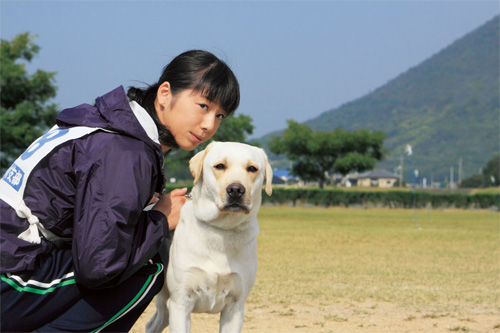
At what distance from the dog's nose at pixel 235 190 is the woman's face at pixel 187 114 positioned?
32cm

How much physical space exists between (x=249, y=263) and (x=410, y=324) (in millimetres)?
3155

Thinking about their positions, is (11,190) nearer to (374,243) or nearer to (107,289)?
(107,289)

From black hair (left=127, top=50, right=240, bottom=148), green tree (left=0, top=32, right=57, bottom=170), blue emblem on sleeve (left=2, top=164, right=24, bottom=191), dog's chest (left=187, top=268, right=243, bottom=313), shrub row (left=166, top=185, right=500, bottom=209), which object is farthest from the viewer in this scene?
shrub row (left=166, top=185, right=500, bottom=209)

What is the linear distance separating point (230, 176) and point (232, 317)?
921 millimetres

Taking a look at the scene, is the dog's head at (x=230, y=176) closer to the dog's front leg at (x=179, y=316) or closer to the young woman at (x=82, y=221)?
the young woman at (x=82, y=221)

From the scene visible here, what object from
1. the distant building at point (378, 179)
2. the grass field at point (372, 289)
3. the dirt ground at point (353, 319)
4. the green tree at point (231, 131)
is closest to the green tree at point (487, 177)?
the distant building at point (378, 179)

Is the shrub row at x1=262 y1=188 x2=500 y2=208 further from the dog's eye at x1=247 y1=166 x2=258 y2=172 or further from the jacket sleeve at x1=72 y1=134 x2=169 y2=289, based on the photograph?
the jacket sleeve at x1=72 y1=134 x2=169 y2=289

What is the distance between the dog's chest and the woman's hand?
1.12ft

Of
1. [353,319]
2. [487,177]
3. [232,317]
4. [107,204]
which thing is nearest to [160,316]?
[232,317]

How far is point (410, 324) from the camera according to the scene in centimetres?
616

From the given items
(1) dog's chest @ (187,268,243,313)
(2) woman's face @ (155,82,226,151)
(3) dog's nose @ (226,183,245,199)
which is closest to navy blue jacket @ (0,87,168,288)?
(2) woman's face @ (155,82,226,151)

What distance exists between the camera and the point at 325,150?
76.7 meters

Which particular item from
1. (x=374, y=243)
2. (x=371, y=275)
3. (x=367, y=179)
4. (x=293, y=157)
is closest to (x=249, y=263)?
(x=371, y=275)

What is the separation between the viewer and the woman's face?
335 centimetres
